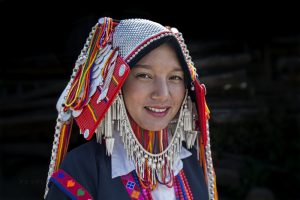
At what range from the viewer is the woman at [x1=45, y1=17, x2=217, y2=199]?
2117 mm

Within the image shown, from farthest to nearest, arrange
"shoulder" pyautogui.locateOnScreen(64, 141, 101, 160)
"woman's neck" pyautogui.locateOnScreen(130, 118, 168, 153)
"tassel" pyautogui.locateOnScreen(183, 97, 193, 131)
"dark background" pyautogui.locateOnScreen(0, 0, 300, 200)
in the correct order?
"dark background" pyautogui.locateOnScreen(0, 0, 300, 200) → "tassel" pyautogui.locateOnScreen(183, 97, 193, 131) → "woman's neck" pyautogui.locateOnScreen(130, 118, 168, 153) → "shoulder" pyautogui.locateOnScreen(64, 141, 101, 160)

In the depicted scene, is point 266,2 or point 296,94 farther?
point 296,94

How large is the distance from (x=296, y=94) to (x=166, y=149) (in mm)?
3224

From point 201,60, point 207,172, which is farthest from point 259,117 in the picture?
point 207,172

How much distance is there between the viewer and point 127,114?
225 cm

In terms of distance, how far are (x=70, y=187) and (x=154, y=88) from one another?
1.70ft

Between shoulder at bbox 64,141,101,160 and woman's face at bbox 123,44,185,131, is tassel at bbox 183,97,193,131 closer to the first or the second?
woman's face at bbox 123,44,185,131

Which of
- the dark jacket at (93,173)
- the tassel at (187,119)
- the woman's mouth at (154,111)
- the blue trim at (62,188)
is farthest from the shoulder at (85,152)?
the tassel at (187,119)

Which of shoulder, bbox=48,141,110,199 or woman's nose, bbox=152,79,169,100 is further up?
woman's nose, bbox=152,79,169,100

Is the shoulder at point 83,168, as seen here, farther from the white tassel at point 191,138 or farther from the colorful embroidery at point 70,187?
the white tassel at point 191,138

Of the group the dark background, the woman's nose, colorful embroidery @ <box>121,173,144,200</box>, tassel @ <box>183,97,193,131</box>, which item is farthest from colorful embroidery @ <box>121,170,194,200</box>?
the dark background

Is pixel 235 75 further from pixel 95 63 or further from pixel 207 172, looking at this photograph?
pixel 95 63

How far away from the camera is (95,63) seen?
2.25m

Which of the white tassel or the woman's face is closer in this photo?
the woman's face
